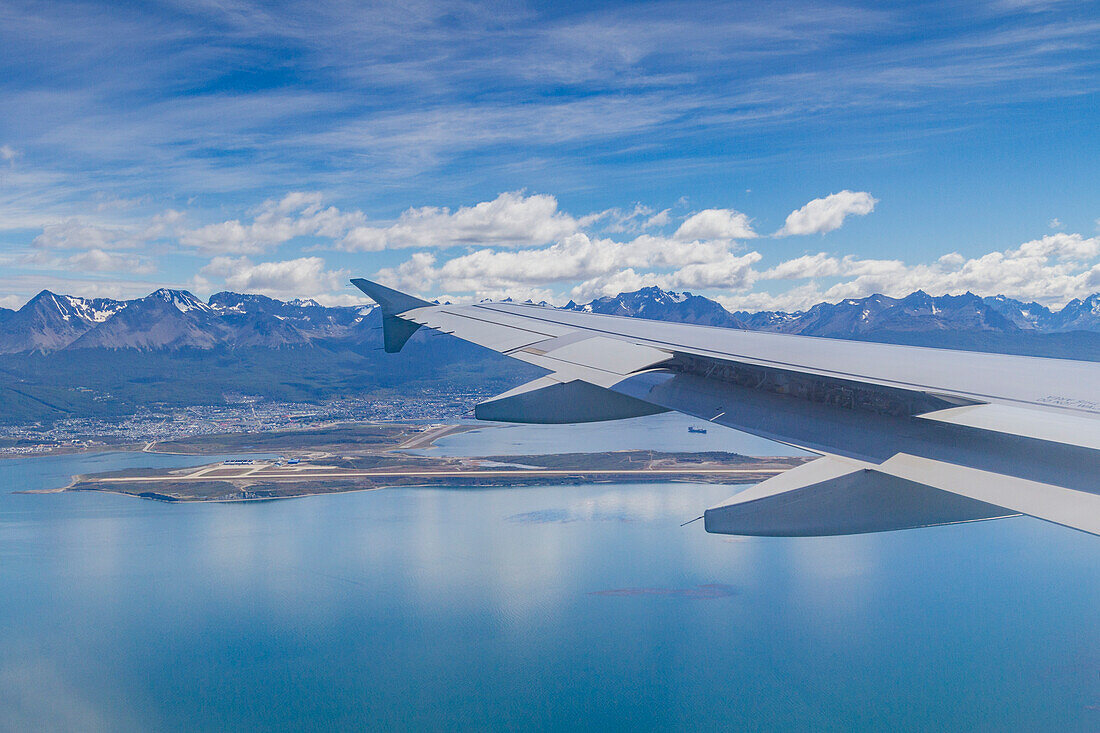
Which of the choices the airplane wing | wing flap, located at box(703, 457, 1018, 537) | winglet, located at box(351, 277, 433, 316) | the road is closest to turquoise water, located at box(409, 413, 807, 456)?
the road

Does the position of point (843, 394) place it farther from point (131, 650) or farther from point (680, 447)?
point (680, 447)

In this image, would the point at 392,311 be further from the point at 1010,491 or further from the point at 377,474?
the point at 377,474

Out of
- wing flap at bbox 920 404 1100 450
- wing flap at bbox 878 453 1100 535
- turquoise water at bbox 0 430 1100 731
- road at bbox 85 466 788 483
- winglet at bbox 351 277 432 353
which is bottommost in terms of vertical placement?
turquoise water at bbox 0 430 1100 731

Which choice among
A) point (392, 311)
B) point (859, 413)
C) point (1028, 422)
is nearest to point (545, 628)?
point (392, 311)

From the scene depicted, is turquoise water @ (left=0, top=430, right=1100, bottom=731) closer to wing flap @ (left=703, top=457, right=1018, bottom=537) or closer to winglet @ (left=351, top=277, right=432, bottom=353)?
winglet @ (left=351, top=277, right=432, bottom=353)

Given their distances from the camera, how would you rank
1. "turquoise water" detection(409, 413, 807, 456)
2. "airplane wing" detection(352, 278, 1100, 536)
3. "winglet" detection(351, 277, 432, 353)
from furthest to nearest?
"turquoise water" detection(409, 413, 807, 456) < "winglet" detection(351, 277, 432, 353) < "airplane wing" detection(352, 278, 1100, 536)

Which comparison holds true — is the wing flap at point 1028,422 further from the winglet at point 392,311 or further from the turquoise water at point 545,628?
the turquoise water at point 545,628

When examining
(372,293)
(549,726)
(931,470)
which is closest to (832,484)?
(931,470)
